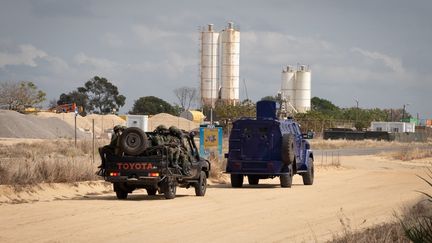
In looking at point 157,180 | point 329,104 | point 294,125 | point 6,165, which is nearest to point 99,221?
point 157,180

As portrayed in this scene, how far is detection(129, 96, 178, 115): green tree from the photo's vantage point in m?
143

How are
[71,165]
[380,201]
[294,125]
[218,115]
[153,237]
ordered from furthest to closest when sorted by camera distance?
[218,115] < [294,125] < [71,165] < [380,201] < [153,237]

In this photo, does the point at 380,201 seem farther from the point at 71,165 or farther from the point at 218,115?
the point at 218,115

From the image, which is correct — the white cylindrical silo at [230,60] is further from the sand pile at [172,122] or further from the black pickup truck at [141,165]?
the black pickup truck at [141,165]

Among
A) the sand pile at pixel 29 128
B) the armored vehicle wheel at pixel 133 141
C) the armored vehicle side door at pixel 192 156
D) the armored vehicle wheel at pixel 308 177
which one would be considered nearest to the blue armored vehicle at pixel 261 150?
the armored vehicle wheel at pixel 308 177

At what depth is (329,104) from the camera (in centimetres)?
18562

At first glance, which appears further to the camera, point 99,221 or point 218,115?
point 218,115

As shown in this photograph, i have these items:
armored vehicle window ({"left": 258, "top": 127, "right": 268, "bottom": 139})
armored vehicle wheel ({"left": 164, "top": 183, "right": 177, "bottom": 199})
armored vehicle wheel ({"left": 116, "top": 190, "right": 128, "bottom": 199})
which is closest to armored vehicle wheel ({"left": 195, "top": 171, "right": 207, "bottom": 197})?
armored vehicle wheel ({"left": 164, "top": 183, "right": 177, "bottom": 199})

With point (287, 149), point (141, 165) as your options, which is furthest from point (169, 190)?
point (287, 149)

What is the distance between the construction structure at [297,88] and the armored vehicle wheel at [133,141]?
326 ft

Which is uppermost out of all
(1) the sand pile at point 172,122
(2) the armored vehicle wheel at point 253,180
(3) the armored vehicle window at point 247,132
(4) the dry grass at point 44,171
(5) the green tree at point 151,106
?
(5) the green tree at point 151,106

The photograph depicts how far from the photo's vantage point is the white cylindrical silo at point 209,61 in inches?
4159

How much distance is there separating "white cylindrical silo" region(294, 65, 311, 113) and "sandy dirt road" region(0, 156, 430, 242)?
92952 mm

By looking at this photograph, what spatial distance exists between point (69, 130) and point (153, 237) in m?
69.0
